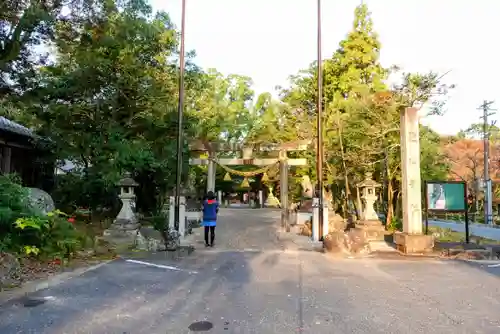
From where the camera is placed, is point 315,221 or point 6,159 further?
point 6,159

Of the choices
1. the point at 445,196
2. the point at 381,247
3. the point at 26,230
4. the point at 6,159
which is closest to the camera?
the point at 26,230

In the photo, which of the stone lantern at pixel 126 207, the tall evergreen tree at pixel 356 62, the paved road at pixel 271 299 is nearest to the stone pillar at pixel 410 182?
the paved road at pixel 271 299

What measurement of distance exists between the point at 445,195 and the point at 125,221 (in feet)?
30.9

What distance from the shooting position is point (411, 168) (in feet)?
33.3

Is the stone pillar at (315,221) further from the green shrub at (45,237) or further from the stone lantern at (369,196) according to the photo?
the green shrub at (45,237)

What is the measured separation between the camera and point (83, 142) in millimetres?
12492

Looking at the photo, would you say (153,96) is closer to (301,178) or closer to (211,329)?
(211,329)

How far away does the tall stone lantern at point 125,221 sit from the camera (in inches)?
414

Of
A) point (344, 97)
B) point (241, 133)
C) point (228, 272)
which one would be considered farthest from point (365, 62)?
point (228, 272)

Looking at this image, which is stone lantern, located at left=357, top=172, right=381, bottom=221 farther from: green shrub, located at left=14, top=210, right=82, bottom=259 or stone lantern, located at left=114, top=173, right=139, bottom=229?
green shrub, located at left=14, top=210, right=82, bottom=259

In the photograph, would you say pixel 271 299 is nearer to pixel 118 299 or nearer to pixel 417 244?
pixel 118 299

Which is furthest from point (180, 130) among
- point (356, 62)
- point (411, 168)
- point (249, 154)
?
point (356, 62)

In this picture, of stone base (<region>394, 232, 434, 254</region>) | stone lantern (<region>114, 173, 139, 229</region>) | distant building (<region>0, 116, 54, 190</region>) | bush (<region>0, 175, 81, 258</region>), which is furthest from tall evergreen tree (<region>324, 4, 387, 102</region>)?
bush (<region>0, 175, 81, 258</region>)

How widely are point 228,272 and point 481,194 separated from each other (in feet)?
92.9
